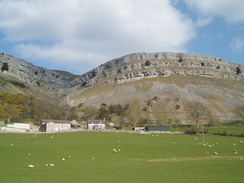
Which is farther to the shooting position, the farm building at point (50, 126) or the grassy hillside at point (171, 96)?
the grassy hillside at point (171, 96)

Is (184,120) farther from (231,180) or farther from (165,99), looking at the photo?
(231,180)

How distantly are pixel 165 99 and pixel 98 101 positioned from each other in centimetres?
4935

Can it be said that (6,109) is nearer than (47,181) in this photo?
No

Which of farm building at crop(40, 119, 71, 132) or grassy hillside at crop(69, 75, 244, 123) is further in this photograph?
grassy hillside at crop(69, 75, 244, 123)

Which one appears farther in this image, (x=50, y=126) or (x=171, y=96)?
(x=171, y=96)

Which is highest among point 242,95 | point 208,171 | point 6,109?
point 242,95

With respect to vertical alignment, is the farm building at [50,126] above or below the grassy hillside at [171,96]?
below

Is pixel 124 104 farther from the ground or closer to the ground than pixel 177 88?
closer to the ground

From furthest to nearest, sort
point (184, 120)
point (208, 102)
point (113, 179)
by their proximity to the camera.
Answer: point (208, 102) < point (184, 120) < point (113, 179)

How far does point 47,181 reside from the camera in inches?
515

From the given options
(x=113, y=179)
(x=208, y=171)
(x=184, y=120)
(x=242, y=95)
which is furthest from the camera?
(x=242, y=95)

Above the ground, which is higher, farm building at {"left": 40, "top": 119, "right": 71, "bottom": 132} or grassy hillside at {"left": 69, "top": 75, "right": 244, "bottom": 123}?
grassy hillside at {"left": 69, "top": 75, "right": 244, "bottom": 123}

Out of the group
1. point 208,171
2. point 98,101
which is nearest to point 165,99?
point 98,101

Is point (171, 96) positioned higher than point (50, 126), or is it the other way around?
point (171, 96)
